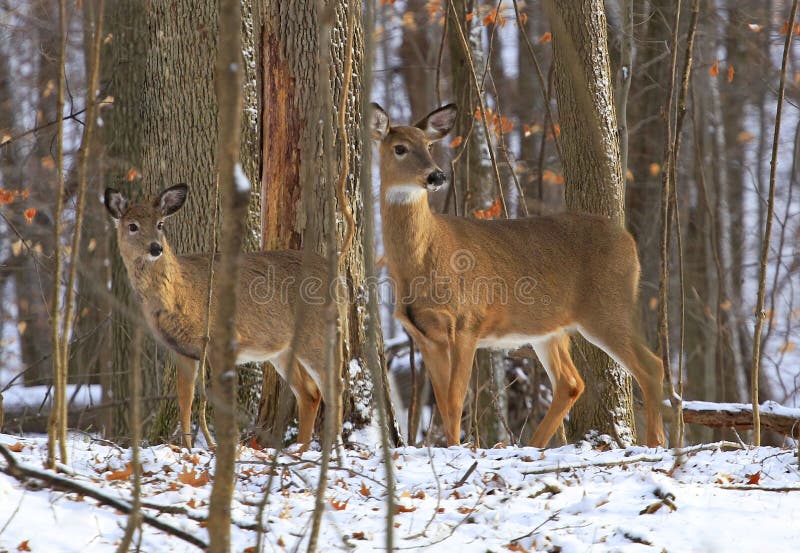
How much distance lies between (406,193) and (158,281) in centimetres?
194

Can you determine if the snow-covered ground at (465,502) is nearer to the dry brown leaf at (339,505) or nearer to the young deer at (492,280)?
the dry brown leaf at (339,505)

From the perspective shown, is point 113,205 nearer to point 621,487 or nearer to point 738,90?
point 621,487

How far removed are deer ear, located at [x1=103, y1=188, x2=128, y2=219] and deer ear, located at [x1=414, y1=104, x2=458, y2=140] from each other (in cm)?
233

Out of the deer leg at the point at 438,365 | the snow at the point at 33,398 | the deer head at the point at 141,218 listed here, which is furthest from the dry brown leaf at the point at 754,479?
the snow at the point at 33,398

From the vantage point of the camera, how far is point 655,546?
14.3ft

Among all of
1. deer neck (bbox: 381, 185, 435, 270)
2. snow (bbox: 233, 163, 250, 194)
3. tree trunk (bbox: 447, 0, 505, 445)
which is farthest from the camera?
tree trunk (bbox: 447, 0, 505, 445)

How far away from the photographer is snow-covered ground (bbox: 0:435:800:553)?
423 centimetres

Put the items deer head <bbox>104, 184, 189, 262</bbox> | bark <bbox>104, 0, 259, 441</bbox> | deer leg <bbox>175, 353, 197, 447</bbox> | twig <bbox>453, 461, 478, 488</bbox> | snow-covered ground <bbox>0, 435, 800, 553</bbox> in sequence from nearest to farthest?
snow-covered ground <bbox>0, 435, 800, 553</bbox> → twig <bbox>453, 461, 478, 488</bbox> → deer leg <bbox>175, 353, 197, 447</bbox> → deer head <bbox>104, 184, 189, 262</bbox> → bark <bbox>104, 0, 259, 441</bbox>

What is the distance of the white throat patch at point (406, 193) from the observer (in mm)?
7445

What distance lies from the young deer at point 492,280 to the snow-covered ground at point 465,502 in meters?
1.39

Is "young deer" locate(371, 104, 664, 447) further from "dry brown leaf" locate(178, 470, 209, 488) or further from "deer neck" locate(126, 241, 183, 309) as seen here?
"dry brown leaf" locate(178, 470, 209, 488)

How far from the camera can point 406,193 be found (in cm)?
747

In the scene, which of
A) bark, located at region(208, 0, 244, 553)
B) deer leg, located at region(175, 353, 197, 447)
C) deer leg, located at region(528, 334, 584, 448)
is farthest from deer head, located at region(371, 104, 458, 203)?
bark, located at region(208, 0, 244, 553)

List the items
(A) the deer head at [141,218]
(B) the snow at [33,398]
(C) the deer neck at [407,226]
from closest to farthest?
(A) the deer head at [141,218] → (C) the deer neck at [407,226] → (B) the snow at [33,398]
